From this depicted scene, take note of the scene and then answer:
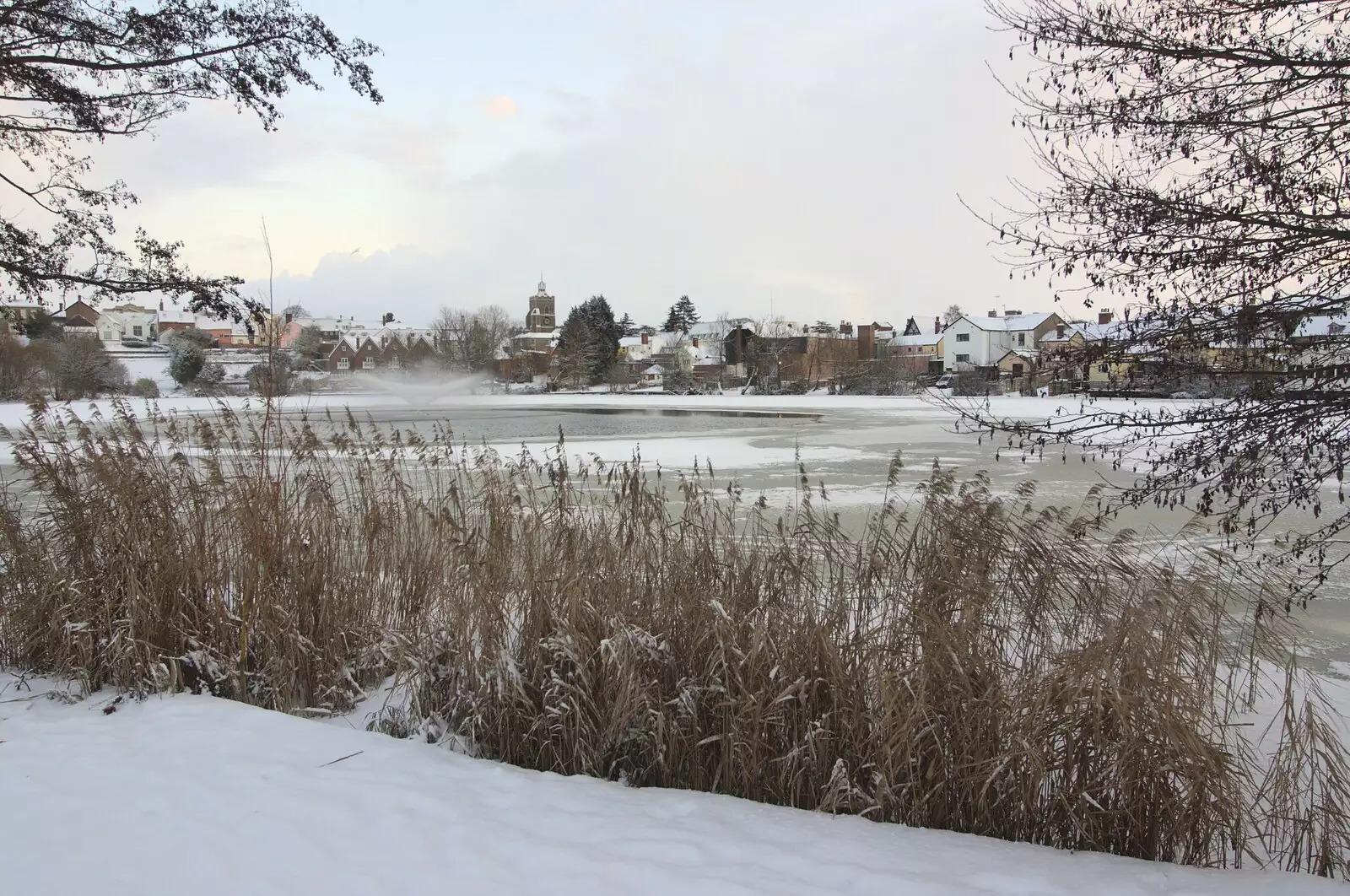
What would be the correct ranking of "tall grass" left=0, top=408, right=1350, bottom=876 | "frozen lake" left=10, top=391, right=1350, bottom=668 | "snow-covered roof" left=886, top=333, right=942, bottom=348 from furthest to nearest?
"snow-covered roof" left=886, top=333, right=942, bottom=348 → "frozen lake" left=10, top=391, right=1350, bottom=668 → "tall grass" left=0, top=408, right=1350, bottom=876

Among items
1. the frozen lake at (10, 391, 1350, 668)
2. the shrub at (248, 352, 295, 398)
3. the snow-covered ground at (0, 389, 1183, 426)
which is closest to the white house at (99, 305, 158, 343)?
Result: the snow-covered ground at (0, 389, 1183, 426)

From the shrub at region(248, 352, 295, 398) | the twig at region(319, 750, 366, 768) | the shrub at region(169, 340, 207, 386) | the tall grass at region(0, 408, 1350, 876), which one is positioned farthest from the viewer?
the shrub at region(169, 340, 207, 386)

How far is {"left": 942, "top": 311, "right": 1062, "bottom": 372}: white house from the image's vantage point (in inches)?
3260

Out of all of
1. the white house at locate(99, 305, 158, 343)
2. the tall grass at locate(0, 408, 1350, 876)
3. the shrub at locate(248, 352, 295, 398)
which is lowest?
the tall grass at locate(0, 408, 1350, 876)

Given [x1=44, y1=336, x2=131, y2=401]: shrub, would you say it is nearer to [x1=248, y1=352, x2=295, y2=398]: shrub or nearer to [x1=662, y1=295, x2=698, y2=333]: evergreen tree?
[x1=248, y1=352, x2=295, y2=398]: shrub

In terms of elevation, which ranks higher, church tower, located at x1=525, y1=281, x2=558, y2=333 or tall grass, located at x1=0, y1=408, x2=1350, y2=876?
church tower, located at x1=525, y1=281, x2=558, y2=333

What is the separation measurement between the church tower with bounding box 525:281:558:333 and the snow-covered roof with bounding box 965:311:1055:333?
86.7 meters

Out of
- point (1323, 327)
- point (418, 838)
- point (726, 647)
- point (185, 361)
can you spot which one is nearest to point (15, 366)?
point (185, 361)

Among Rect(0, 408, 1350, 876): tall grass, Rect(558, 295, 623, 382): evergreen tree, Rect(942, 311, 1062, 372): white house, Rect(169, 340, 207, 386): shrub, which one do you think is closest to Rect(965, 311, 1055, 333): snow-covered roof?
Rect(942, 311, 1062, 372): white house

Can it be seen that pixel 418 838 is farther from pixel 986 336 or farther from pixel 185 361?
pixel 986 336

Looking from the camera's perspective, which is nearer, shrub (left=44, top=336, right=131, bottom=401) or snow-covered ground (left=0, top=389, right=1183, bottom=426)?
snow-covered ground (left=0, top=389, right=1183, bottom=426)

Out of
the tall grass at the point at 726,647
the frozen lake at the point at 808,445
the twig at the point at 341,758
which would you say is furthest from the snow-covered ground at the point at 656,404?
the twig at the point at 341,758

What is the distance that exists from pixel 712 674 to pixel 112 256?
226 inches

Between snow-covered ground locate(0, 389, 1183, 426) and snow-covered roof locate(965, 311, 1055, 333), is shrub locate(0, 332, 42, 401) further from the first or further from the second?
snow-covered roof locate(965, 311, 1055, 333)
